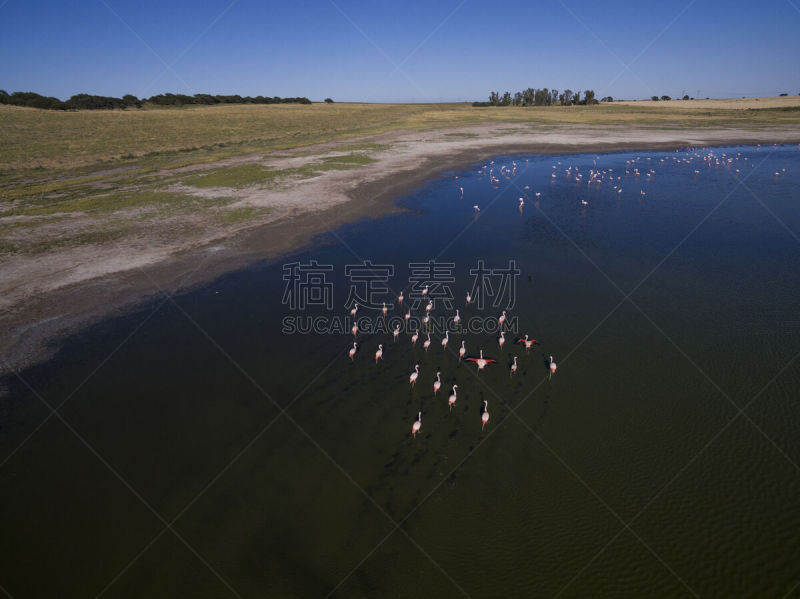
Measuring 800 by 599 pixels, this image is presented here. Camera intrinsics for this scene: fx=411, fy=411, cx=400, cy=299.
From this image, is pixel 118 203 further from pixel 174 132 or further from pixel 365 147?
pixel 174 132

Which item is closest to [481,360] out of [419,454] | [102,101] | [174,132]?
[419,454]

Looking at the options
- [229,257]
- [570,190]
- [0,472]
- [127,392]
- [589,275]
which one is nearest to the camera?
[0,472]

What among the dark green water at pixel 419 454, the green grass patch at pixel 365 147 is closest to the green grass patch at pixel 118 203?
the dark green water at pixel 419 454

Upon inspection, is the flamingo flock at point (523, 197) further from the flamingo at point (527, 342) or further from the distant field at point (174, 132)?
the distant field at point (174, 132)

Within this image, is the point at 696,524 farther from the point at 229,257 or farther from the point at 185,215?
the point at 185,215

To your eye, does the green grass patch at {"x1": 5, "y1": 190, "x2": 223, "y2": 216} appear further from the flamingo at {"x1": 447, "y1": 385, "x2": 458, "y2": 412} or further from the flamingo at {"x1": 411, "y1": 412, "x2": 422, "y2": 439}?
the flamingo at {"x1": 411, "y1": 412, "x2": 422, "y2": 439}

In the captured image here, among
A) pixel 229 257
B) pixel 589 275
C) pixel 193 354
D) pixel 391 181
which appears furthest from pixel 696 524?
pixel 391 181
